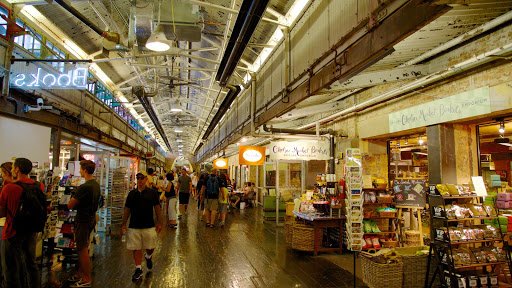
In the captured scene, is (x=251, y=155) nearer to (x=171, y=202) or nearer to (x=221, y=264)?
(x=171, y=202)

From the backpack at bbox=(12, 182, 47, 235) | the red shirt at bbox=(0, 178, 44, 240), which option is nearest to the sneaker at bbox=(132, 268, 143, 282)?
the backpack at bbox=(12, 182, 47, 235)

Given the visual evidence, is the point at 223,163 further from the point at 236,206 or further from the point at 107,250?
the point at 107,250

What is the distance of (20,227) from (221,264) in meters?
3.42

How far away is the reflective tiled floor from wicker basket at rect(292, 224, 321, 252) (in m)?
0.17

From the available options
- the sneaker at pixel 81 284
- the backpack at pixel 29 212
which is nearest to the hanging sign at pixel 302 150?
the sneaker at pixel 81 284

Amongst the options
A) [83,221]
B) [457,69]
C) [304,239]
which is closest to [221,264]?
[304,239]

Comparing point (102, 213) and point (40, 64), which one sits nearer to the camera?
point (40, 64)

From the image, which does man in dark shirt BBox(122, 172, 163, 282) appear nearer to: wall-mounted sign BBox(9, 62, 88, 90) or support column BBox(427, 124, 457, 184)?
wall-mounted sign BBox(9, 62, 88, 90)

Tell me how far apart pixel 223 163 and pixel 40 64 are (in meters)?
10.7

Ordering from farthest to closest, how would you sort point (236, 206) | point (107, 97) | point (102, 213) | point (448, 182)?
point (236, 206)
point (107, 97)
point (102, 213)
point (448, 182)

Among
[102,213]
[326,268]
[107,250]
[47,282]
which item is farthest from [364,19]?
[102,213]

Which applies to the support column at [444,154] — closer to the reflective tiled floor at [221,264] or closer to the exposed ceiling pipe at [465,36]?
the exposed ceiling pipe at [465,36]

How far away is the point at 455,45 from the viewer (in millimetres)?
4984

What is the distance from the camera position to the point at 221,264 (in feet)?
20.5
